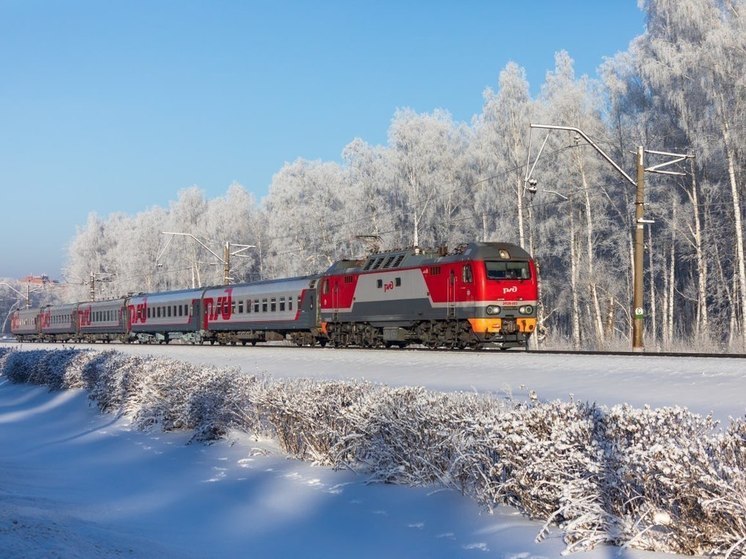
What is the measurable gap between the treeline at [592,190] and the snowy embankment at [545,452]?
1917 centimetres

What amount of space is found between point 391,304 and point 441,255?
A: 2691mm

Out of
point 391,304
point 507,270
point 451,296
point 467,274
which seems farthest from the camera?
point 391,304

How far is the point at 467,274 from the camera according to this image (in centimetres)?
2445

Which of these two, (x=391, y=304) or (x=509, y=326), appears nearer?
(x=509, y=326)

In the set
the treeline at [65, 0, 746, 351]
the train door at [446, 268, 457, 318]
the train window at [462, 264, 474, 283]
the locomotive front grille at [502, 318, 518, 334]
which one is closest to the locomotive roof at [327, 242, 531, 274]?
the train window at [462, 264, 474, 283]

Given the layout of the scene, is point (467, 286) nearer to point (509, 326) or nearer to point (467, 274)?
point (467, 274)

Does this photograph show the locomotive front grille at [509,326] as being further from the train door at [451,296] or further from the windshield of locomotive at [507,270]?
the train door at [451,296]

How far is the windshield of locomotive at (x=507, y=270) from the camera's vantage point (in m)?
24.5

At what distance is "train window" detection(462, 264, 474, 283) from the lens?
2434 cm

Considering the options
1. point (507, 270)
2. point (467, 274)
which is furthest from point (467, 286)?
point (507, 270)

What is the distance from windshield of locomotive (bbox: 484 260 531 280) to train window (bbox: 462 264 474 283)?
1.68ft

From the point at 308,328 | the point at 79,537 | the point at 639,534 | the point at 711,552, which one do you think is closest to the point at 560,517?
the point at 639,534

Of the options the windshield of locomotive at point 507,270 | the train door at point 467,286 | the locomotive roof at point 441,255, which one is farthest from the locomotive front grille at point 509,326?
the locomotive roof at point 441,255

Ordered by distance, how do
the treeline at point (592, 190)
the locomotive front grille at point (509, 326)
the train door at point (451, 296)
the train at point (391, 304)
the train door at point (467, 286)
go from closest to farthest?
1. the train door at point (467, 286)
2. the locomotive front grille at point (509, 326)
3. the train at point (391, 304)
4. the train door at point (451, 296)
5. the treeline at point (592, 190)
